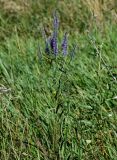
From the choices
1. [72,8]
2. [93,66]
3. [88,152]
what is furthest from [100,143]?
[72,8]

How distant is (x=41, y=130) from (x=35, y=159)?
0.61 ft

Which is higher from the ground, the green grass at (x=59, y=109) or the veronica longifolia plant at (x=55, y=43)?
the veronica longifolia plant at (x=55, y=43)

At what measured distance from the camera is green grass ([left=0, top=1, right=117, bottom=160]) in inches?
95.4

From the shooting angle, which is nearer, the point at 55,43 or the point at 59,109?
the point at 59,109

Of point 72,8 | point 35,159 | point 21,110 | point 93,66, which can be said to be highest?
point 72,8

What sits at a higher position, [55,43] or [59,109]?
[55,43]

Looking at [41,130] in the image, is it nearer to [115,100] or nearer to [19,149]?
[19,149]

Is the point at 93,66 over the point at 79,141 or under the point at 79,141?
over

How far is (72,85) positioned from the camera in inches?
119

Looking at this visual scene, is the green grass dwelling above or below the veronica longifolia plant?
below

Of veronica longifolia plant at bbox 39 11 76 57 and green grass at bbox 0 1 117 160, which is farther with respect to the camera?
veronica longifolia plant at bbox 39 11 76 57

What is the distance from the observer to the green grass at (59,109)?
2.42m

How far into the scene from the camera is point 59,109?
8.70 feet

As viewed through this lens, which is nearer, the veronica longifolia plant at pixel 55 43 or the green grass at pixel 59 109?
the green grass at pixel 59 109
